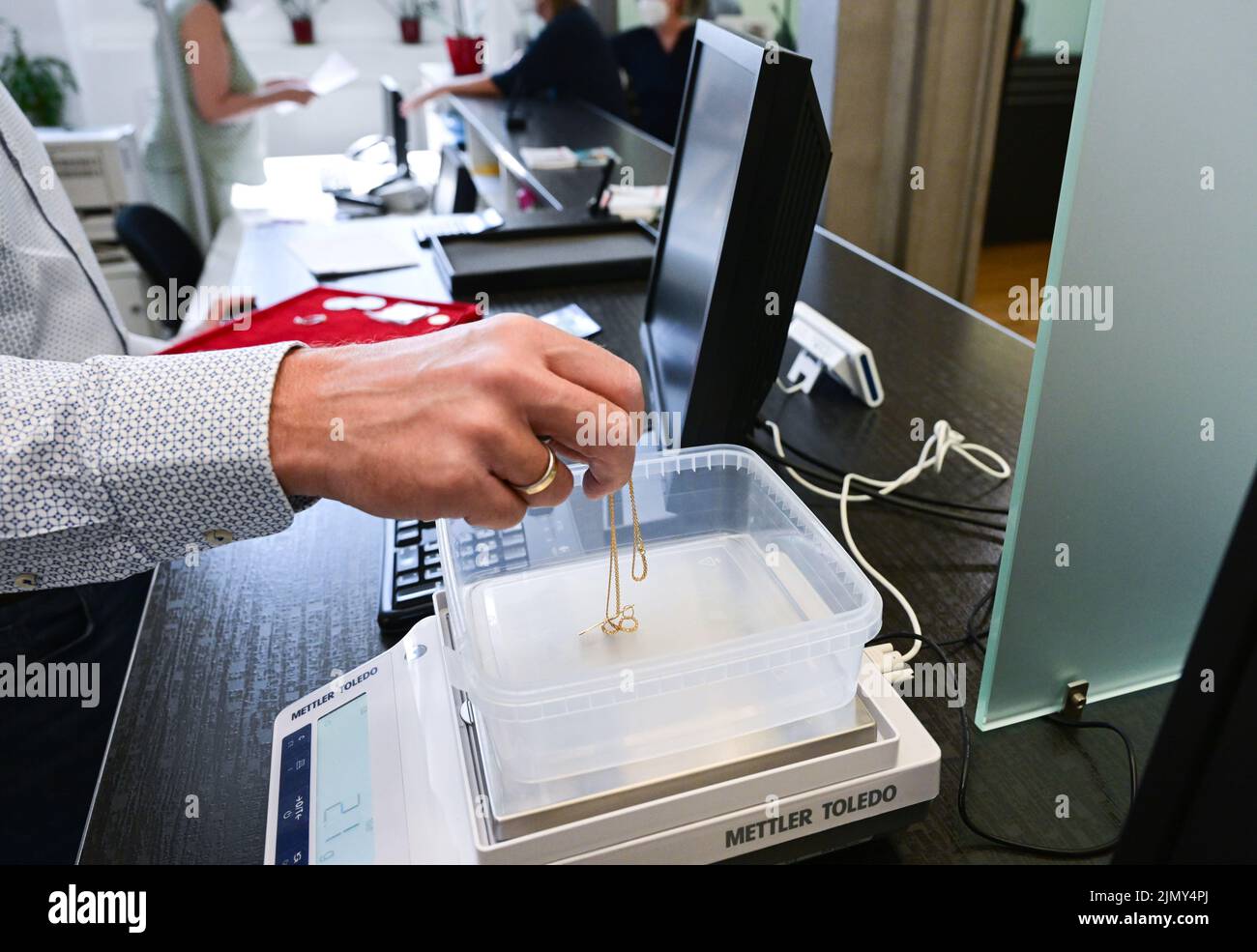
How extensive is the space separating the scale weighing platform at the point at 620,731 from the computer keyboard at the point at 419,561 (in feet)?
0.15

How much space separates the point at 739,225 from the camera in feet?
2.55

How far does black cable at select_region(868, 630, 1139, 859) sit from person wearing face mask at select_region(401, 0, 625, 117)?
9.99 ft

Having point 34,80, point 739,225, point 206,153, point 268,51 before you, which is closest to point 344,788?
point 739,225

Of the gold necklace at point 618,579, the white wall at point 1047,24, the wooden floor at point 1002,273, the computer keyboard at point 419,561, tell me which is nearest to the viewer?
the gold necklace at point 618,579

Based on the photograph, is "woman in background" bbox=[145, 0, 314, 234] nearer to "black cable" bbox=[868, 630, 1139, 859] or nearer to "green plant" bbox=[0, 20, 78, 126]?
"green plant" bbox=[0, 20, 78, 126]

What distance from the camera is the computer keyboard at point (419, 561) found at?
2.33ft

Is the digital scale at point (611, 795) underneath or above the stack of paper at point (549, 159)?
underneath

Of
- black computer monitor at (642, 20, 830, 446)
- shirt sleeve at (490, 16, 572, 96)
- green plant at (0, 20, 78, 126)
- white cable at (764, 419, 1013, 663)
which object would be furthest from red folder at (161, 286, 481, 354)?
green plant at (0, 20, 78, 126)

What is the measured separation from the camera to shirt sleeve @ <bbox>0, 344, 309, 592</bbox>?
59cm

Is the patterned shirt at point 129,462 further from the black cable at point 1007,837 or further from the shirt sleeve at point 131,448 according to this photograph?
the black cable at point 1007,837

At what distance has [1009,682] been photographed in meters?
0.65

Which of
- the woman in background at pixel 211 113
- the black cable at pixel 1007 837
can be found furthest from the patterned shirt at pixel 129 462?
the woman in background at pixel 211 113

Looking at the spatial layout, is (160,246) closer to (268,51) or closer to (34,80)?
(34,80)
